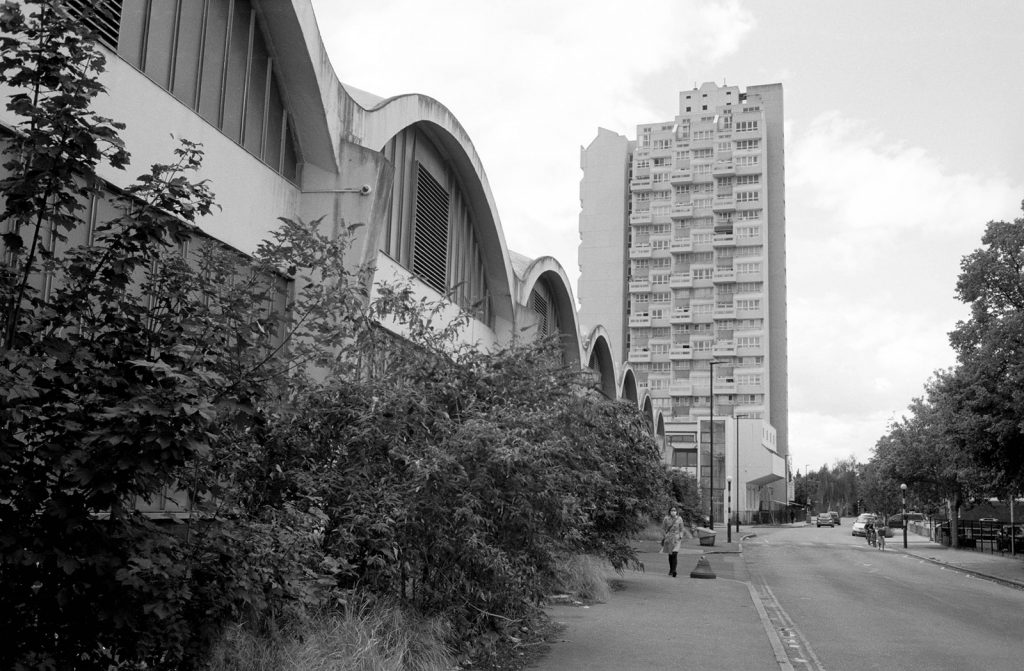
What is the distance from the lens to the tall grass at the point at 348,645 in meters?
6.96

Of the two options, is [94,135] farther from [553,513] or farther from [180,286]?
[553,513]

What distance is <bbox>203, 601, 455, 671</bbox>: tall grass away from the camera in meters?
6.96

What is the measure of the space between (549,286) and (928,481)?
26085mm

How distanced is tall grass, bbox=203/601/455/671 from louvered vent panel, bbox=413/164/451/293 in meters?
13.5

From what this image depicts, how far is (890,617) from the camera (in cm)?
1603

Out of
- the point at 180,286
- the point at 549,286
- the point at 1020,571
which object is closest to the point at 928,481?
the point at 1020,571

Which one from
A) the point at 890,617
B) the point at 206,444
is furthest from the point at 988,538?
the point at 206,444

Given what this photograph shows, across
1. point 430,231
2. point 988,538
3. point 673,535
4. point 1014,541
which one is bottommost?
point 988,538

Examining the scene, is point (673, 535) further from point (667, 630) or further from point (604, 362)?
point (604, 362)

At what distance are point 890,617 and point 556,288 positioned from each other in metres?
22.2

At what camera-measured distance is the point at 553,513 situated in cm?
998

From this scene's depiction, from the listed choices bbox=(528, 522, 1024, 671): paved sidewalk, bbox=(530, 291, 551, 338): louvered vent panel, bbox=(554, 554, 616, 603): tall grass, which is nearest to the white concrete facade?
bbox=(528, 522, 1024, 671): paved sidewalk

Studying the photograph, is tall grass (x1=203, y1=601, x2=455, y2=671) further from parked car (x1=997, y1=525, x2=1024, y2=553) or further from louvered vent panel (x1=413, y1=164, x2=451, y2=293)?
parked car (x1=997, y1=525, x2=1024, y2=553)

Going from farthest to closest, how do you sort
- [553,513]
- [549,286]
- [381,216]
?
[549,286], [381,216], [553,513]
